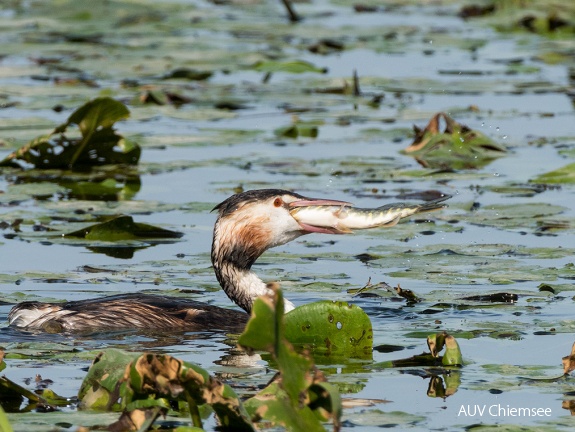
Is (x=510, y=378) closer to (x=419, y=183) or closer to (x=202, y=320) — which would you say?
(x=202, y=320)

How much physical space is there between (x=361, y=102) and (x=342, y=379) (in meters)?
9.58

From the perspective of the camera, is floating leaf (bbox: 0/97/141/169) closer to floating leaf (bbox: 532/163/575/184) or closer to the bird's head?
floating leaf (bbox: 532/163/575/184)

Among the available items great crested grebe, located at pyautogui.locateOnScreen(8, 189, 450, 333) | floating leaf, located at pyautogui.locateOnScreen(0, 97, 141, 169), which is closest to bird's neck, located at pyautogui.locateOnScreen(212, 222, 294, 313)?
great crested grebe, located at pyautogui.locateOnScreen(8, 189, 450, 333)

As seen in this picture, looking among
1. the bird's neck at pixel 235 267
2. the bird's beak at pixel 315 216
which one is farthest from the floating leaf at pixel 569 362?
the bird's neck at pixel 235 267

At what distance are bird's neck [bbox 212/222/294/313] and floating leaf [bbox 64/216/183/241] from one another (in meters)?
1.73

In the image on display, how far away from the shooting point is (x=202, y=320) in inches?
331

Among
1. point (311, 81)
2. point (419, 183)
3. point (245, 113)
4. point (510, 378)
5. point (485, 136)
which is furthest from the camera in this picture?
point (311, 81)

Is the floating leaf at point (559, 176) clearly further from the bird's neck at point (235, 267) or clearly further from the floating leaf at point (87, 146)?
the bird's neck at point (235, 267)

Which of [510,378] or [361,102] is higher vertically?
[510,378]

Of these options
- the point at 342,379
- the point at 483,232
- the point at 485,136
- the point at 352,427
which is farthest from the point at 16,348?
the point at 485,136

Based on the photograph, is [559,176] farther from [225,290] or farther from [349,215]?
[225,290]

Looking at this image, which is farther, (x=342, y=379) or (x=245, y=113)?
(x=245, y=113)

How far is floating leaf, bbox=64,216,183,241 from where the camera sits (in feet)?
33.7

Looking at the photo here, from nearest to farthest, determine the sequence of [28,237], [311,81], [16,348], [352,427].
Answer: [352,427]
[16,348]
[28,237]
[311,81]
